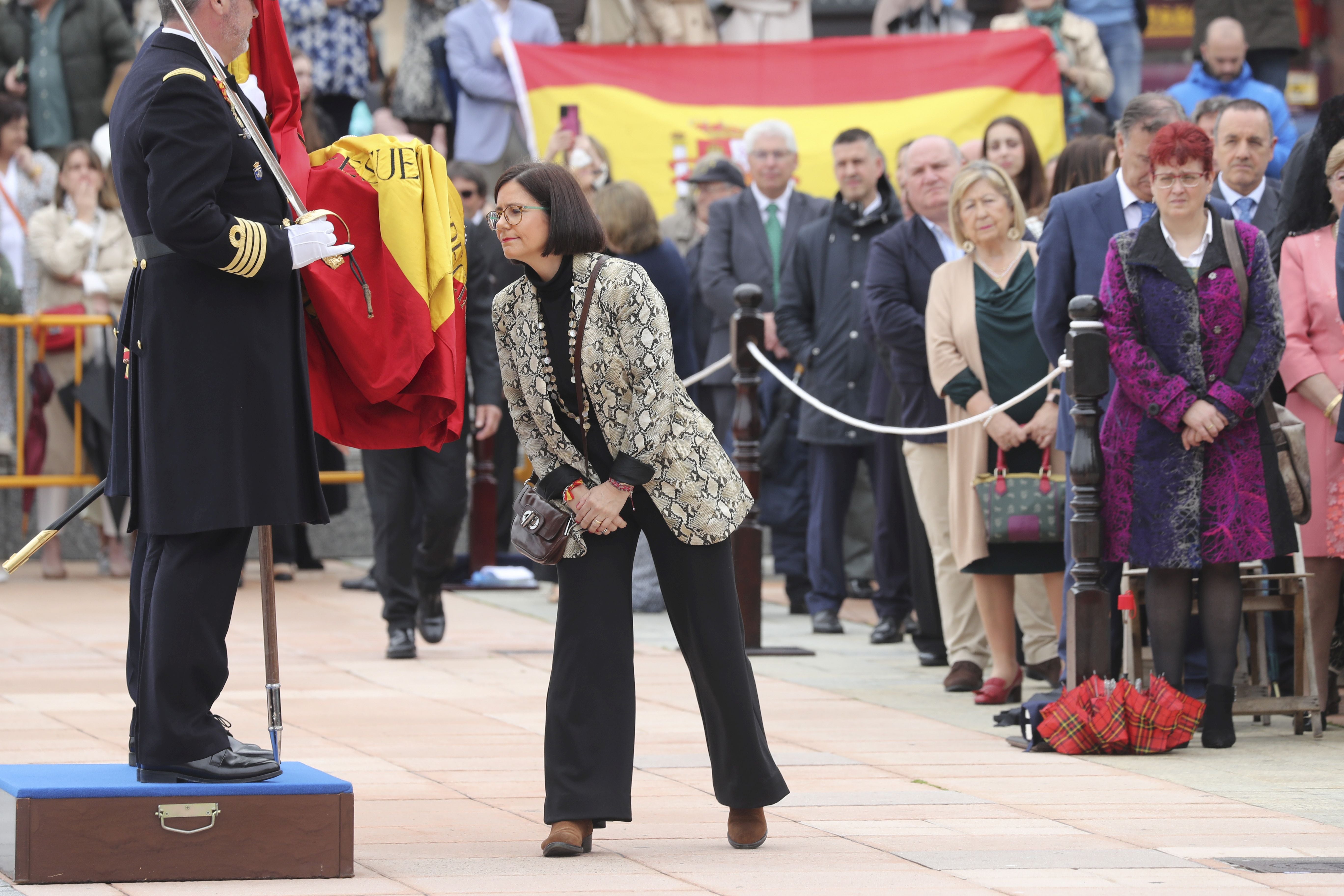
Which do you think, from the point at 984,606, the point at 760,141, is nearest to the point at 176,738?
the point at 984,606

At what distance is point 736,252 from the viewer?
10883mm

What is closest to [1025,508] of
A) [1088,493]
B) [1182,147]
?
[1088,493]

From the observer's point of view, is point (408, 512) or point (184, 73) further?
point (408, 512)

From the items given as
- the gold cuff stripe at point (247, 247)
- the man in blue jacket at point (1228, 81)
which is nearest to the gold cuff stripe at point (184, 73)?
the gold cuff stripe at point (247, 247)

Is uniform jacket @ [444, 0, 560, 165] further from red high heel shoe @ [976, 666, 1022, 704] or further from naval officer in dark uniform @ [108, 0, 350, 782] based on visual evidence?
naval officer in dark uniform @ [108, 0, 350, 782]

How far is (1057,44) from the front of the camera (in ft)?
42.8

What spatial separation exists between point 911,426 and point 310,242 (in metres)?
4.28

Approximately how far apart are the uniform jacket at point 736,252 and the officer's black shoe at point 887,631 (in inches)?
71.5

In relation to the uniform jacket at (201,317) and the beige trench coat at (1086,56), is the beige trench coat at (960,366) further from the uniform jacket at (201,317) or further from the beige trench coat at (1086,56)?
the beige trench coat at (1086,56)

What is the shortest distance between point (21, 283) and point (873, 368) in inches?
201

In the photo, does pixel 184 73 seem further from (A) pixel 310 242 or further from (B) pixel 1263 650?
(B) pixel 1263 650

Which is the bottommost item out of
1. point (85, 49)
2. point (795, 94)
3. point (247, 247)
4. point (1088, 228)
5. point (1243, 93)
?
point (247, 247)

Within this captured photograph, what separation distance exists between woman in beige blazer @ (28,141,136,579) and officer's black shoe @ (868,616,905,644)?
445 centimetres

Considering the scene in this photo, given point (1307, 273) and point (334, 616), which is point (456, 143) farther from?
point (1307, 273)
